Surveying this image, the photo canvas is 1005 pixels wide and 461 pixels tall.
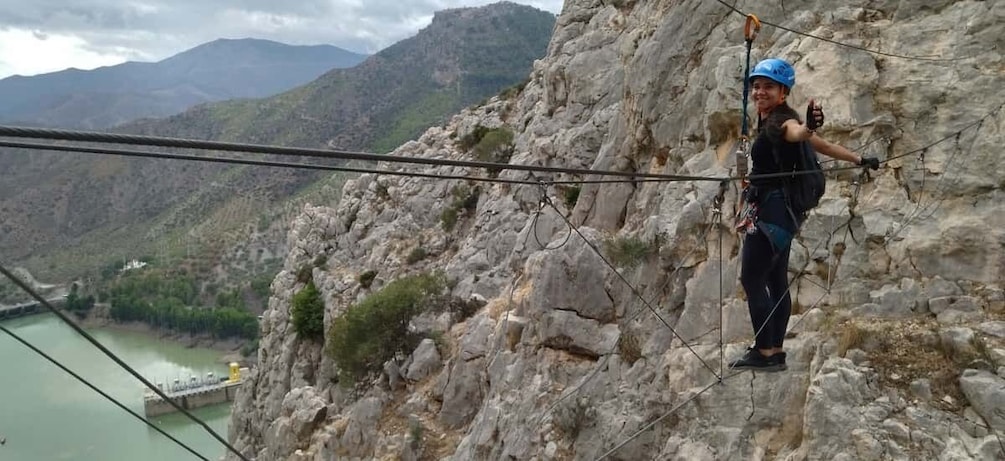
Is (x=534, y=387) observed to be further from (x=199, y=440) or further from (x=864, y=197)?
(x=199, y=440)

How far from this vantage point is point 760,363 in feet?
19.0

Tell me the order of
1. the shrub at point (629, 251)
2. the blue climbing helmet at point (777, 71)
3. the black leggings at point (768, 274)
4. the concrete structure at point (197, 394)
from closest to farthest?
the blue climbing helmet at point (777, 71)
the black leggings at point (768, 274)
the shrub at point (629, 251)
the concrete structure at point (197, 394)

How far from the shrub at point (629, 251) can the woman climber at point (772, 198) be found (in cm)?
423

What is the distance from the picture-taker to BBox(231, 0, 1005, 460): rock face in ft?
19.7

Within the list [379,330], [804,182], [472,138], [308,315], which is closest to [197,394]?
[308,315]

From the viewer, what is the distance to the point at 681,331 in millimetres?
8375

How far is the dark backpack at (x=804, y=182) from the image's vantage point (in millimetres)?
4938

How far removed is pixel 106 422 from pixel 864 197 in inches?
2196

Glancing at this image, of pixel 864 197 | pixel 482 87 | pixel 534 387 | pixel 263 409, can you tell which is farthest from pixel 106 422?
pixel 482 87

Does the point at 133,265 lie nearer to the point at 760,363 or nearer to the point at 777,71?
the point at 760,363

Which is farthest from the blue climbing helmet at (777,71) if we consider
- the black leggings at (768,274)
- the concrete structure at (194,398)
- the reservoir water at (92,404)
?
the concrete structure at (194,398)

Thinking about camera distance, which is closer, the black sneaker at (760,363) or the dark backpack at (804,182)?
the dark backpack at (804,182)

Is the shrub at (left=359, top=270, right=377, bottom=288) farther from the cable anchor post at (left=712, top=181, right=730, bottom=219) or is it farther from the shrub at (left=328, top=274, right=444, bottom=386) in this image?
the cable anchor post at (left=712, top=181, right=730, bottom=219)

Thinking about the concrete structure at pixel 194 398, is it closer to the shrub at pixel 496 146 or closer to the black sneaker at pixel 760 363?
the shrub at pixel 496 146
